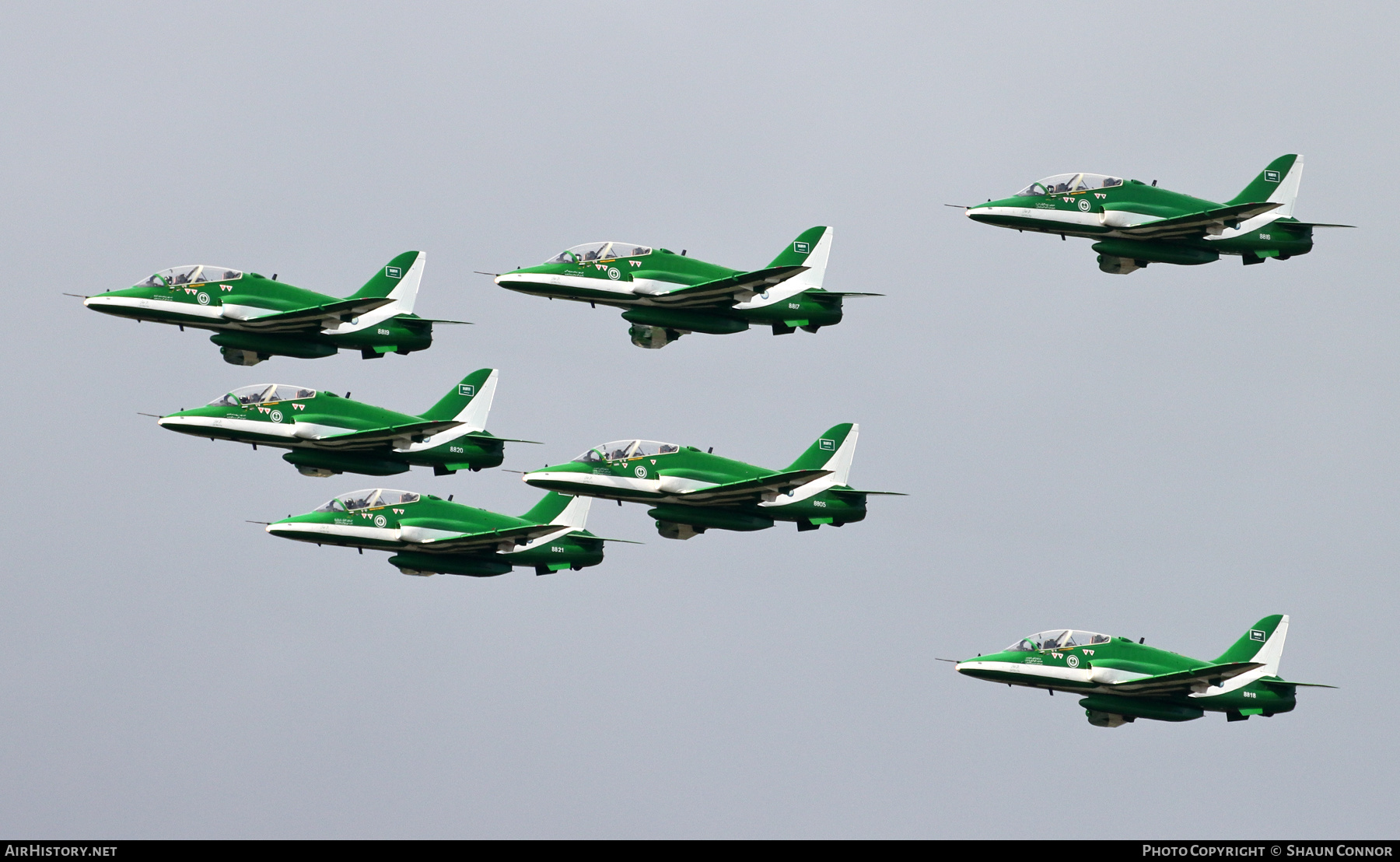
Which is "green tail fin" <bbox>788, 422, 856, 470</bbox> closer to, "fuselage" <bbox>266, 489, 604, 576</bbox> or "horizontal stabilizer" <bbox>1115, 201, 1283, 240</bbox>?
"fuselage" <bbox>266, 489, 604, 576</bbox>

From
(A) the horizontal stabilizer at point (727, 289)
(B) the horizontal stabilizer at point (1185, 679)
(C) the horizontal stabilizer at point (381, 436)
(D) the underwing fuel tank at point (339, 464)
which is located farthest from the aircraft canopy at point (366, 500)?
(B) the horizontal stabilizer at point (1185, 679)

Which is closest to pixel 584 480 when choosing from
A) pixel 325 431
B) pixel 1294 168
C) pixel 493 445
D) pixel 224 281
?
pixel 493 445

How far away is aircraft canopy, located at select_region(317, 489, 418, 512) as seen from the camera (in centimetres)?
11225

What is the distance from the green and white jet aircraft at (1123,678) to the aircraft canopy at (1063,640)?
0.04m

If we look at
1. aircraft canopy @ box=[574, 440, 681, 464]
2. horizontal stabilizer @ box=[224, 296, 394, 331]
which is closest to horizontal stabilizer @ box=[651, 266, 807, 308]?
aircraft canopy @ box=[574, 440, 681, 464]

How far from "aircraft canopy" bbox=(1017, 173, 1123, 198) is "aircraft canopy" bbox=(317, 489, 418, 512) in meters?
33.3

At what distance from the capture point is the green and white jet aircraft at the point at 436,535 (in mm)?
111438

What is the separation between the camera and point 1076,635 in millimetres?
Result: 112500

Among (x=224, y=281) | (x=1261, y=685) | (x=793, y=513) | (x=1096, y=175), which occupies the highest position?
(x=1096, y=175)

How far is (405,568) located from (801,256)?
24.3m

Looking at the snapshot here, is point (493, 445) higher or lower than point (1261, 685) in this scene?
higher

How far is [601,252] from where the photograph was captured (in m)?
112

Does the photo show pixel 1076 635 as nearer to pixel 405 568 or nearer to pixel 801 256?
pixel 801 256

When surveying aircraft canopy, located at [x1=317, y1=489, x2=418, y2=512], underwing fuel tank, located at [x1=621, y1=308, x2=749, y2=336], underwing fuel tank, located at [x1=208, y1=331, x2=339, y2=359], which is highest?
underwing fuel tank, located at [x1=621, y1=308, x2=749, y2=336]
